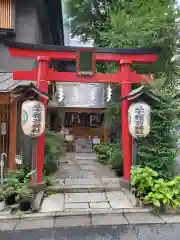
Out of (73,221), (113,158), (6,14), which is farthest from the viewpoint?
(113,158)

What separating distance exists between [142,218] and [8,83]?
5880 millimetres

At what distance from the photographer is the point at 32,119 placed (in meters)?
6.91

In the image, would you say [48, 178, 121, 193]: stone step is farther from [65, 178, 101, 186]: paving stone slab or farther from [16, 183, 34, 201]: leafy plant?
[16, 183, 34, 201]: leafy plant

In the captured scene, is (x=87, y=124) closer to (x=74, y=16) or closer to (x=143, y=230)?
(x=74, y=16)

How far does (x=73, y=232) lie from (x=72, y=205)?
4.33 ft

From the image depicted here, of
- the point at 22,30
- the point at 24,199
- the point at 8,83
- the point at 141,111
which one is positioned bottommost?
the point at 24,199

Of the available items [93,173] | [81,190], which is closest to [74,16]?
[93,173]

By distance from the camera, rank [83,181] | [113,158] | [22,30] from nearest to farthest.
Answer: [83,181] < [22,30] < [113,158]

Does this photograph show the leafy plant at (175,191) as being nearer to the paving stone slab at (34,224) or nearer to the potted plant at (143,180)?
the potted plant at (143,180)

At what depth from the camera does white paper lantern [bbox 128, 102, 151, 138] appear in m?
6.89

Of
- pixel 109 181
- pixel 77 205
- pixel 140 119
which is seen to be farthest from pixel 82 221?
A: pixel 140 119

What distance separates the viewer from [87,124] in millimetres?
15867

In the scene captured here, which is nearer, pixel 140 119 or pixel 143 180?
pixel 143 180

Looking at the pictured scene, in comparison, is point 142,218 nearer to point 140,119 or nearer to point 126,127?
point 140,119
